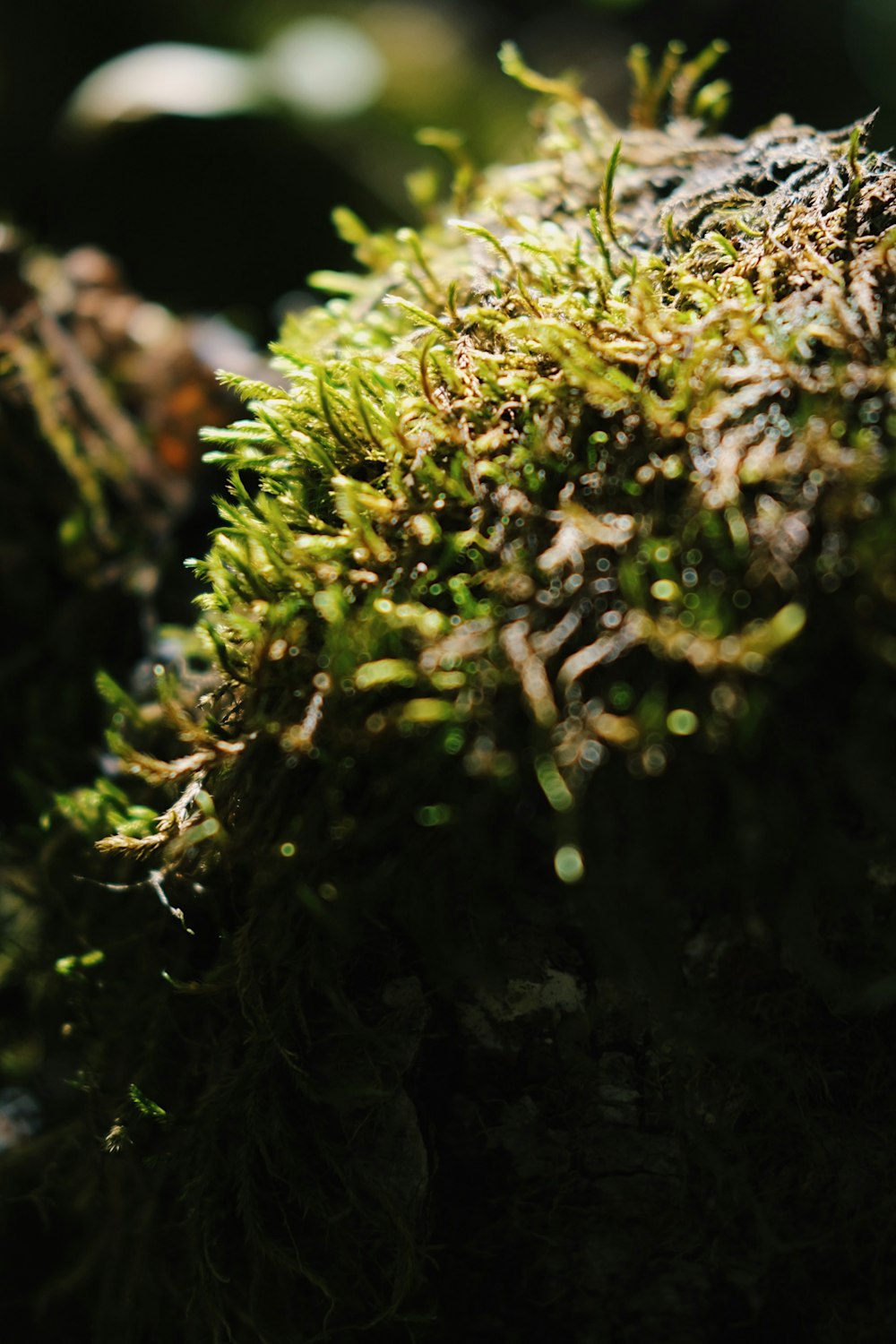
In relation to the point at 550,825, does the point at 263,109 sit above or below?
above

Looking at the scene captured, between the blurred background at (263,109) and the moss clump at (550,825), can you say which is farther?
the blurred background at (263,109)

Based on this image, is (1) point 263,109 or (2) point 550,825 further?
(1) point 263,109

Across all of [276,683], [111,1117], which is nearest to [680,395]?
[276,683]

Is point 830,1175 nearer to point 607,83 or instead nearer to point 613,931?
point 613,931

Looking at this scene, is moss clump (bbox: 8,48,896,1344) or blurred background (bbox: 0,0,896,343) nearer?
moss clump (bbox: 8,48,896,1344)
